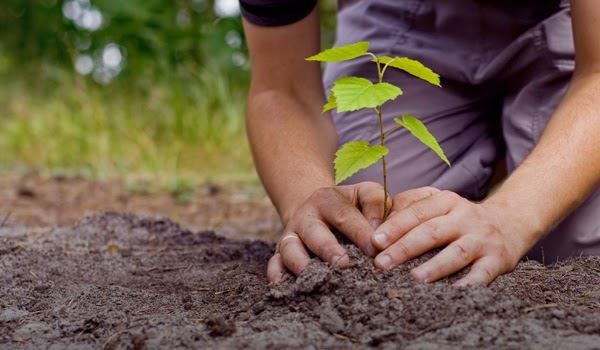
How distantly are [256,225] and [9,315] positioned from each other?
1.75m

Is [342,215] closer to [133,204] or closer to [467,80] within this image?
[467,80]

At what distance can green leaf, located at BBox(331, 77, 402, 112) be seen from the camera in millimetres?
1396

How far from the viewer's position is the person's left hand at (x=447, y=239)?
1.54 m

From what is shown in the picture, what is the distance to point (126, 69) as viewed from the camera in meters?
5.61

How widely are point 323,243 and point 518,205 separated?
41 cm

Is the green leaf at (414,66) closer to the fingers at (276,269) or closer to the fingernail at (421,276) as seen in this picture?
the fingernail at (421,276)

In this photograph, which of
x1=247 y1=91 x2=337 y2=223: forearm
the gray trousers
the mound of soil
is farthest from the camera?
the gray trousers

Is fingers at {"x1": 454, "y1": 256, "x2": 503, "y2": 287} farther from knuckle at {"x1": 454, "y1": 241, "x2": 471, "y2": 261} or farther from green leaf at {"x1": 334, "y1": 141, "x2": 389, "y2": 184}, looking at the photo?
green leaf at {"x1": 334, "y1": 141, "x2": 389, "y2": 184}

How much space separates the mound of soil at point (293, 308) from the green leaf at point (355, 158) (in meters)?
0.20

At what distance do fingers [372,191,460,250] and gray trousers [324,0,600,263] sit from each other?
78 cm

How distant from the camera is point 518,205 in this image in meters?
1.70

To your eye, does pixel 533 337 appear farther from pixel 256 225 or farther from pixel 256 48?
pixel 256 225

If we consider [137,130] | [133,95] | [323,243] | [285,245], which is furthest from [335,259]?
[133,95]

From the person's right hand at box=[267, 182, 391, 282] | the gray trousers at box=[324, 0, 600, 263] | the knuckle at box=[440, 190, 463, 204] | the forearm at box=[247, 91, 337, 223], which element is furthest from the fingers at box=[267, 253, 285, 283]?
the gray trousers at box=[324, 0, 600, 263]
